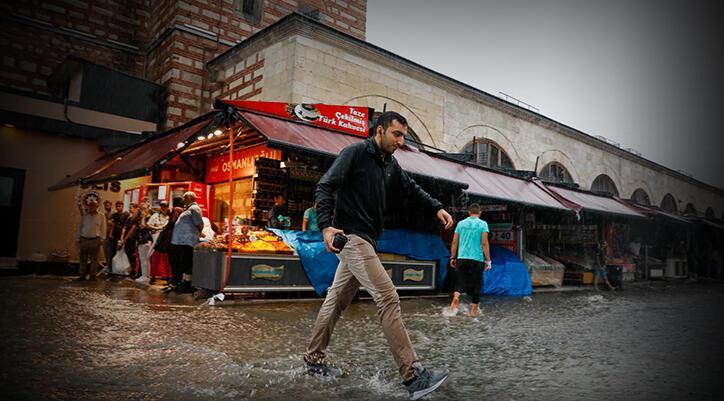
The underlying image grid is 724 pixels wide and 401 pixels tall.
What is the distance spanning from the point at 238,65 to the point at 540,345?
12405 millimetres

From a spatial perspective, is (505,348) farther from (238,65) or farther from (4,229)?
(4,229)

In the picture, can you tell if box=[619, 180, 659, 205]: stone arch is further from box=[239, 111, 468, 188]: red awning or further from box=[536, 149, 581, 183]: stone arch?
box=[239, 111, 468, 188]: red awning

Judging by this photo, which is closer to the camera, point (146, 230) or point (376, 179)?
point (376, 179)

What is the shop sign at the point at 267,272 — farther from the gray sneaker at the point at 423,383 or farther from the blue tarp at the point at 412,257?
the gray sneaker at the point at 423,383

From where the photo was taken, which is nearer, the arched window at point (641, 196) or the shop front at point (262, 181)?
the shop front at point (262, 181)

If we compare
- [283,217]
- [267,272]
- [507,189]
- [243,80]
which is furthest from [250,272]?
[243,80]

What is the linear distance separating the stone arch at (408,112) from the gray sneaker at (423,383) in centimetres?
1055

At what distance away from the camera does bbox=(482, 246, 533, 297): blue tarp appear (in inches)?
428

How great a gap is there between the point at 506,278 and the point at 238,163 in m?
7.33

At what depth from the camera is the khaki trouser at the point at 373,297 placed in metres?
3.19

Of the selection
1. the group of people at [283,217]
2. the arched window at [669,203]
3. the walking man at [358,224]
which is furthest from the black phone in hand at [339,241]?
the arched window at [669,203]

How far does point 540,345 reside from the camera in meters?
5.00

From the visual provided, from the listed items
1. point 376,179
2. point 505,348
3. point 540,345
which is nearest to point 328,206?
point 376,179

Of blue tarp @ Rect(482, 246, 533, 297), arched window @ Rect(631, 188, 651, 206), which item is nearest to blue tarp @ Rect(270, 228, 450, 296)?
blue tarp @ Rect(482, 246, 533, 297)
